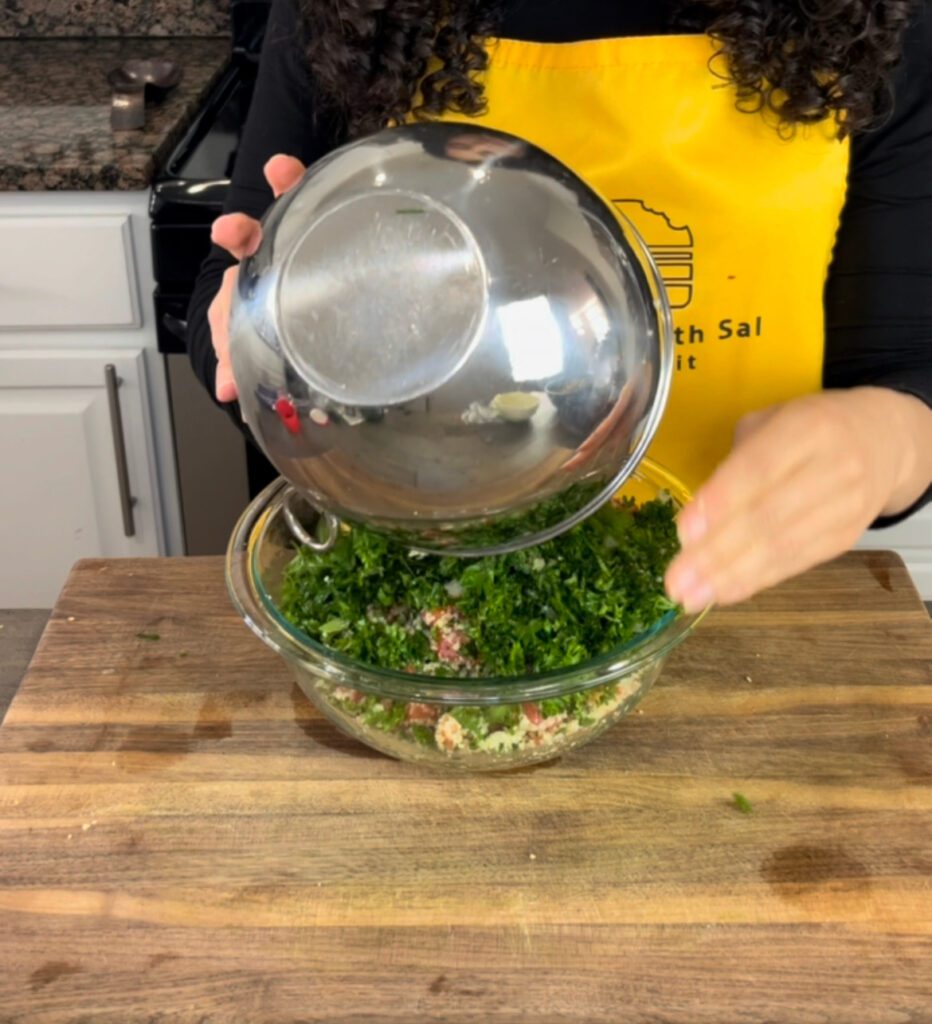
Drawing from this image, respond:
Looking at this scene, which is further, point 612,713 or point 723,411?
point 723,411

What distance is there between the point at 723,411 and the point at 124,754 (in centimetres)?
60

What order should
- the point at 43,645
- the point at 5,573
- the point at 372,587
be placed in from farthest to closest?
the point at 5,573
the point at 43,645
the point at 372,587

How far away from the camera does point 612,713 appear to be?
2.53 ft

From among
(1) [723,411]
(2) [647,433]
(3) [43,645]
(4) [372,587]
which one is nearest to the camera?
(2) [647,433]

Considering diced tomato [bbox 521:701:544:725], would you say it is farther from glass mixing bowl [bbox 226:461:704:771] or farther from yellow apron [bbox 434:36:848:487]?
yellow apron [bbox 434:36:848:487]

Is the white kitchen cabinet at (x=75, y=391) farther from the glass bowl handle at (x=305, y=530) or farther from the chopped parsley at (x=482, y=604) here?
the chopped parsley at (x=482, y=604)

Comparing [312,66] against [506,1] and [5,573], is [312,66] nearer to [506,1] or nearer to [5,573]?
[506,1]

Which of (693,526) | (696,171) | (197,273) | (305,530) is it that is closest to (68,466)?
(197,273)

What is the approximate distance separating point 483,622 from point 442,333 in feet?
0.88

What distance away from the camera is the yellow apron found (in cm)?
95

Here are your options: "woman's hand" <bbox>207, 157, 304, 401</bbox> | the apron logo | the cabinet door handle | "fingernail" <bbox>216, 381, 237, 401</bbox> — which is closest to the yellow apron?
the apron logo

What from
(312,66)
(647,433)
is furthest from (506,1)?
(647,433)

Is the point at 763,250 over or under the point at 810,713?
over

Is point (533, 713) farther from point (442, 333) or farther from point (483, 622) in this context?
point (442, 333)
